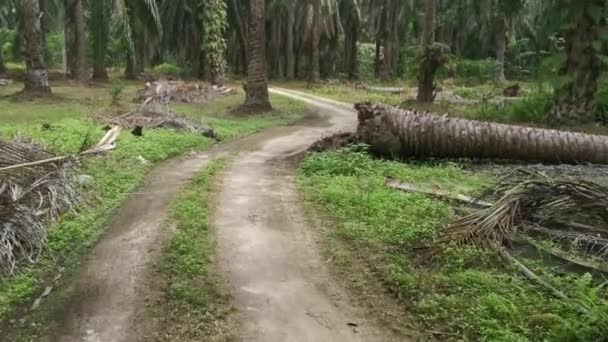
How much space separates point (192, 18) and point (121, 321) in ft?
111

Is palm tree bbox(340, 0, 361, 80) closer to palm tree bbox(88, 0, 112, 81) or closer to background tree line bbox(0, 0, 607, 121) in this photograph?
background tree line bbox(0, 0, 607, 121)

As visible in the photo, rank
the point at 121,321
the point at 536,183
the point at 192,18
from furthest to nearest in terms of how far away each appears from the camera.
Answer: the point at 192,18, the point at 536,183, the point at 121,321

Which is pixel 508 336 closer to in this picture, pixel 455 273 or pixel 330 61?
pixel 455 273

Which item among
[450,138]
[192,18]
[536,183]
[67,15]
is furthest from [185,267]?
[192,18]

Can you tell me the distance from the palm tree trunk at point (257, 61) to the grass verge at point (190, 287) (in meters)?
12.0

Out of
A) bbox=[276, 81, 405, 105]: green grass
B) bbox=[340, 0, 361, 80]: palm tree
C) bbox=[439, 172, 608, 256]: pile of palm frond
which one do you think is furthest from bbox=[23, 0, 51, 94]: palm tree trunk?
bbox=[340, 0, 361, 80]: palm tree

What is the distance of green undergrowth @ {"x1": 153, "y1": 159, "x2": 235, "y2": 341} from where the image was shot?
4949 millimetres

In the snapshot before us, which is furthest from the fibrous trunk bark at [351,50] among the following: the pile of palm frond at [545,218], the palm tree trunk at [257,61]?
the pile of palm frond at [545,218]

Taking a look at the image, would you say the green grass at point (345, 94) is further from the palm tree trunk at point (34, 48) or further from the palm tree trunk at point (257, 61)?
the palm tree trunk at point (34, 48)

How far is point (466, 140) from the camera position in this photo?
1082cm

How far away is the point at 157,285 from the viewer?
18.7 feet

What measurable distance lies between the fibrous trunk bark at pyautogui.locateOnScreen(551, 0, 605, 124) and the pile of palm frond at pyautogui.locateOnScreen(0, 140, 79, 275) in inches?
418

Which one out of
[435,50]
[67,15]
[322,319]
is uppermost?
[67,15]

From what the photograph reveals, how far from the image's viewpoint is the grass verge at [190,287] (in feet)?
16.1
